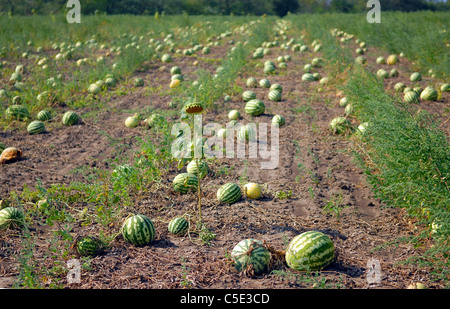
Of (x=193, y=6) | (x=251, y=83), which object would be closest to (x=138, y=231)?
(x=251, y=83)

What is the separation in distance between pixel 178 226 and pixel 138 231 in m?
0.38

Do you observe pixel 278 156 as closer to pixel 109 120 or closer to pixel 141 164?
pixel 141 164

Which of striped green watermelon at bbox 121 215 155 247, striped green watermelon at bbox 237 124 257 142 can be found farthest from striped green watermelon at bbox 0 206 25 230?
striped green watermelon at bbox 237 124 257 142

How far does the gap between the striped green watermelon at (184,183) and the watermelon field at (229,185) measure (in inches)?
0.6

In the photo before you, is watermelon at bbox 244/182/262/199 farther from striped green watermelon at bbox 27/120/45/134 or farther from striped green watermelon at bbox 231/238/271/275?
striped green watermelon at bbox 27/120/45/134

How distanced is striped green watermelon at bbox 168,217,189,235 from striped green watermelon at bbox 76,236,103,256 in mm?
646

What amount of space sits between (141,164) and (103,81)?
516 cm

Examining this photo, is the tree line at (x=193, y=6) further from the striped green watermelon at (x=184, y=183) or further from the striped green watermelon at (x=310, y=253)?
the striped green watermelon at (x=310, y=253)

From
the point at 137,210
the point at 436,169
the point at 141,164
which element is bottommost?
the point at 137,210

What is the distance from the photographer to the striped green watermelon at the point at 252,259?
113 inches

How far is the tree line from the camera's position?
93.8 ft

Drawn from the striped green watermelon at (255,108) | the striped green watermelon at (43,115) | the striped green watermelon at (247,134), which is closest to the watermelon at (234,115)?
the striped green watermelon at (255,108)
